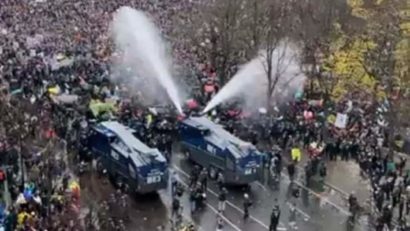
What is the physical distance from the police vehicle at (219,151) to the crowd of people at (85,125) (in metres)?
0.65

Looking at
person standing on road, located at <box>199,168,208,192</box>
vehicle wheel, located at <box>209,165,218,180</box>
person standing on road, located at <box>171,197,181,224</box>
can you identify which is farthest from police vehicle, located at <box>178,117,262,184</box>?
person standing on road, located at <box>171,197,181,224</box>

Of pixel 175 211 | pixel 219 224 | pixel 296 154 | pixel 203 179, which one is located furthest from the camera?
pixel 296 154

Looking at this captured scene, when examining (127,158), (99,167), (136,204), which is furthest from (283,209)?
(99,167)

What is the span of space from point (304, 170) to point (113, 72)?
1724cm

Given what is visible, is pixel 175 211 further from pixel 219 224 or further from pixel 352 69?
pixel 352 69

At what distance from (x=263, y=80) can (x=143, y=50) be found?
31.9ft

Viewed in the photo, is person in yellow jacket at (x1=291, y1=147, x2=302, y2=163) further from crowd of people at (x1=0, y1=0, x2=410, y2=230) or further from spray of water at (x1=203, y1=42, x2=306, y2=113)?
spray of water at (x1=203, y1=42, x2=306, y2=113)

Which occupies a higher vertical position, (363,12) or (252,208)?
(363,12)

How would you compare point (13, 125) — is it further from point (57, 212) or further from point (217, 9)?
point (217, 9)

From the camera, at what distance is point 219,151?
113 ft

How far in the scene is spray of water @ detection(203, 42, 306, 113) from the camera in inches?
1805

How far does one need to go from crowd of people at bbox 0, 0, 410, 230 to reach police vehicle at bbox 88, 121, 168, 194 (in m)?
1.21

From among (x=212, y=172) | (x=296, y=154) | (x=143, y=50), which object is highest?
(x=143, y=50)

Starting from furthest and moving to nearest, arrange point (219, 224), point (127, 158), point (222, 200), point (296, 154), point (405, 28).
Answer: point (405, 28) → point (296, 154) → point (127, 158) → point (222, 200) → point (219, 224)
